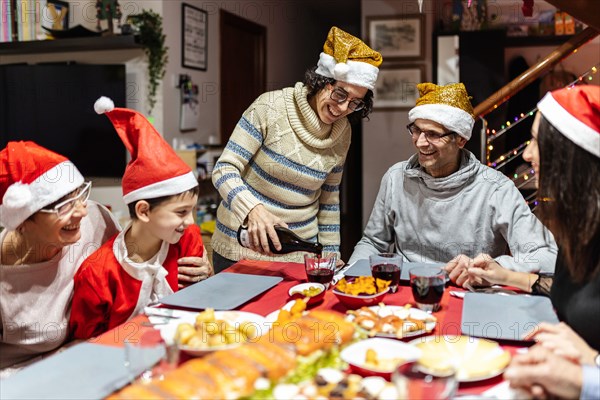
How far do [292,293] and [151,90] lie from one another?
3304mm

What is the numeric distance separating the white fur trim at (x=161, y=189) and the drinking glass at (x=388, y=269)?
63cm

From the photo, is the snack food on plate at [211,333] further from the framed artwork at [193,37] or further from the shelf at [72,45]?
the framed artwork at [193,37]

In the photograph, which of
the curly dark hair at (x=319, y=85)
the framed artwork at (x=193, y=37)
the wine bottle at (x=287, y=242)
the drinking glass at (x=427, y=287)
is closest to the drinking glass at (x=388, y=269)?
the drinking glass at (x=427, y=287)

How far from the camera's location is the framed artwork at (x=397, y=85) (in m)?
5.72

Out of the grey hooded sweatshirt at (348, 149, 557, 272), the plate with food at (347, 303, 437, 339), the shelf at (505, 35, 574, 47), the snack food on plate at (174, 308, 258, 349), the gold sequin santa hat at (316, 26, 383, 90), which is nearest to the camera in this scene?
the snack food on plate at (174, 308, 258, 349)

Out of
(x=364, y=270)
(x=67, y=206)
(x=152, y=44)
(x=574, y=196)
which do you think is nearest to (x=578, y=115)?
(x=574, y=196)

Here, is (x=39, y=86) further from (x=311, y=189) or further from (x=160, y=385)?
(x=160, y=385)

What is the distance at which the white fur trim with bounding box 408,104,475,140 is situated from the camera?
2266 mm

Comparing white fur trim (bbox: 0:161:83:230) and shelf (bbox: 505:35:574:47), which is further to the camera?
shelf (bbox: 505:35:574:47)

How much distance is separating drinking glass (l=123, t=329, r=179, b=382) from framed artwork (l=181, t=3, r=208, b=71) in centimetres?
399

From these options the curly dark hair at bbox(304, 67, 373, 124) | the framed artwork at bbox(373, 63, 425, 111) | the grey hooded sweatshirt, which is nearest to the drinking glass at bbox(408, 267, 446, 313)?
the grey hooded sweatshirt

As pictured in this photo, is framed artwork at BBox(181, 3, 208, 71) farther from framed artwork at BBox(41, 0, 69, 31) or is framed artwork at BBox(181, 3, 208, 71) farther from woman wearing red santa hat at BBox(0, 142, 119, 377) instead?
woman wearing red santa hat at BBox(0, 142, 119, 377)

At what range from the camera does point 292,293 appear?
1.72 m

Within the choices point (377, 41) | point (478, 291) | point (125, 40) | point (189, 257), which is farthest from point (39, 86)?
point (478, 291)
